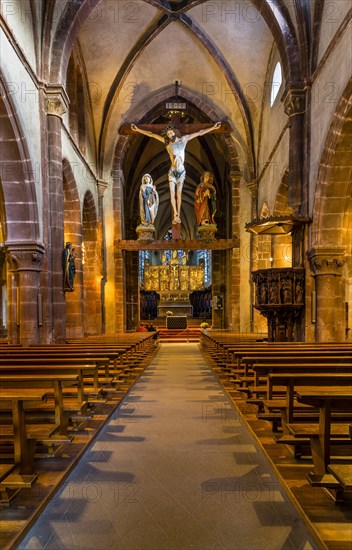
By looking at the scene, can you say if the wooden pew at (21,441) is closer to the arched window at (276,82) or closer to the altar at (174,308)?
the arched window at (276,82)

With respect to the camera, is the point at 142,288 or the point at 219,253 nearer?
the point at 219,253

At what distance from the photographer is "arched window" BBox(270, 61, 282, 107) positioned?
16.2m

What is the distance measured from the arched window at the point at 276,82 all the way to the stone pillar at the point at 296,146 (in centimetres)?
398

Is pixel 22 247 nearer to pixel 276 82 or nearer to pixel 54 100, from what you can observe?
pixel 54 100

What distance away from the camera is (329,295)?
11.2 m

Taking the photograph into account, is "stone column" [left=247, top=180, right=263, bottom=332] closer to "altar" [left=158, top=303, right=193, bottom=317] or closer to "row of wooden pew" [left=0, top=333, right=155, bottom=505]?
"altar" [left=158, top=303, right=193, bottom=317]

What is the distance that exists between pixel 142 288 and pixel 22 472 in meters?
30.6

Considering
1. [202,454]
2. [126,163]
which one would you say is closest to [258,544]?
[202,454]

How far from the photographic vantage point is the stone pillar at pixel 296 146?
1225 cm

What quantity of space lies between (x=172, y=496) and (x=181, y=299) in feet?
92.1

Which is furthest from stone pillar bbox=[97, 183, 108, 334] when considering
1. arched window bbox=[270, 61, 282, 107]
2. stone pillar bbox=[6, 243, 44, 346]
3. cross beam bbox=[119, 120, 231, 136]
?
→ stone pillar bbox=[6, 243, 44, 346]

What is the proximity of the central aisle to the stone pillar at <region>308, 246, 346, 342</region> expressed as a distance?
5.96m

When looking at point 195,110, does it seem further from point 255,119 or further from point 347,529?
point 347,529

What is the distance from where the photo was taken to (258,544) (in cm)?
283
